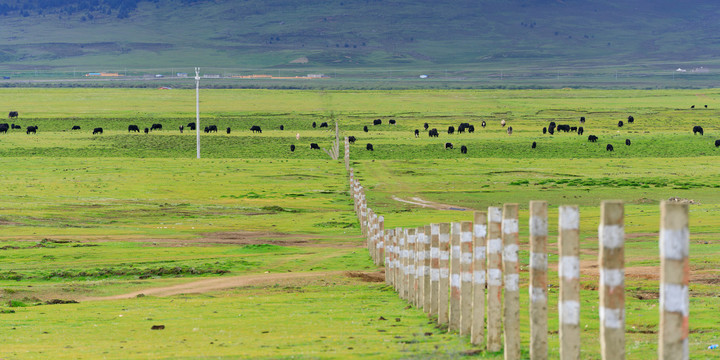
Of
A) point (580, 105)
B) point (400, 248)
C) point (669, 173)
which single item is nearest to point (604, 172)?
point (669, 173)

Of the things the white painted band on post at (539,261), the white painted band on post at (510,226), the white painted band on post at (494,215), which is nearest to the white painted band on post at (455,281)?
the white painted band on post at (494,215)

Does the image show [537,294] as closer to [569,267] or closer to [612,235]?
[569,267]

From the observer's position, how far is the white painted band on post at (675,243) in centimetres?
593

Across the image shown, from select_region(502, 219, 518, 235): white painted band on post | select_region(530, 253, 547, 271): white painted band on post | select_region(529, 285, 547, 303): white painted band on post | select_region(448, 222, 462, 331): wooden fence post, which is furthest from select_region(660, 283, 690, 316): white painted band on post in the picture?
select_region(448, 222, 462, 331): wooden fence post

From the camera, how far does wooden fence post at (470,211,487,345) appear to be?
33.8ft

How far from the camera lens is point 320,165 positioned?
214 feet

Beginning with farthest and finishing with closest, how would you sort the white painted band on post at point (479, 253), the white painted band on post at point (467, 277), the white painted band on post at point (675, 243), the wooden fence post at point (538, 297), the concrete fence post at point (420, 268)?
the concrete fence post at point (420, 268) → the white painted band on post at point (467, 277) → the white painted band on post at point (479, 253) → the wooden fence post at point (538, 297) → the white painted band on post at point (675, 243)

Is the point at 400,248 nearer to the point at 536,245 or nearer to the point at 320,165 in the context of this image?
the point at 536,245

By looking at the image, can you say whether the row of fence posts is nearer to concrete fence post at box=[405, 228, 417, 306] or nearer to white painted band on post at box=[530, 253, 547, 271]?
white painted band on post at box=[530, 253, 547, 271]

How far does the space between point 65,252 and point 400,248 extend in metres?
12.4

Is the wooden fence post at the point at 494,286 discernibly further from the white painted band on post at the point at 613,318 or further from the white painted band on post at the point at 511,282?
the white painted band on post at the point at 613,318

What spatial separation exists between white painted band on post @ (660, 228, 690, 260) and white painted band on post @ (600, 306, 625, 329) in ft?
3.13

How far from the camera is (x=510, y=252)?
366 inches

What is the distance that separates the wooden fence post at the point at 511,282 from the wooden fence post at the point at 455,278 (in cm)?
263
